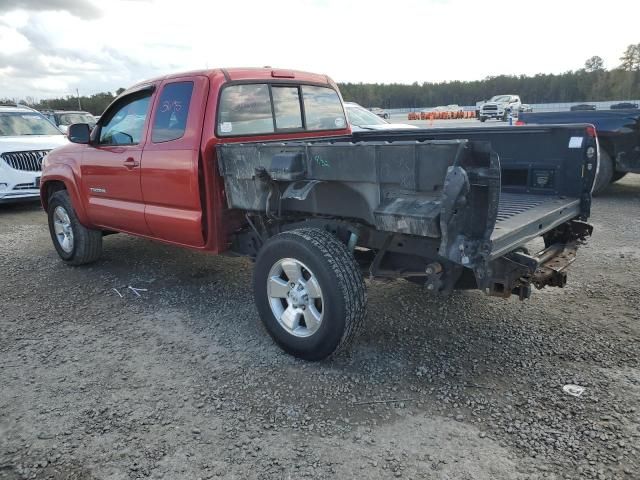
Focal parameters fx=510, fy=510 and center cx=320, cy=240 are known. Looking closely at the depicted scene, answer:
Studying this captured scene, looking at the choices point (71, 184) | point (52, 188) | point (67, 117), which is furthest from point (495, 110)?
point (71, 184)

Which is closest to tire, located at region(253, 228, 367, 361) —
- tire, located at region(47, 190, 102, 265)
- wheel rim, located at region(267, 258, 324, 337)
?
wheel rim, located at region(267, 258, 324, 337)

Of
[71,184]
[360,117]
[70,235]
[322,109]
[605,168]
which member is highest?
[322,109]

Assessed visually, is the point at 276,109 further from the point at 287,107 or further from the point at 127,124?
the point at 127,124

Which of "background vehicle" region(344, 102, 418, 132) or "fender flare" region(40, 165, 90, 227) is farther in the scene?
"background vehicle" region(344, 102, 418, 132)

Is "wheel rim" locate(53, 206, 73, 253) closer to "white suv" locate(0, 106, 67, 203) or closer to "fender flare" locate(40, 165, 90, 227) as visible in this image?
"fender flare" locate(40, 165, 90, 227)

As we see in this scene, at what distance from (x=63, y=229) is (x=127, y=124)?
6.19ft

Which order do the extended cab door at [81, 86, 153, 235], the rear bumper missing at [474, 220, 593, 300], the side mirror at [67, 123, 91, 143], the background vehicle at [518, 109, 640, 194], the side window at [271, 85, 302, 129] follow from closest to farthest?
1. the rear bumper missing at [474, 220, 593, 300]
2. the side window at [271, 85, 302, 129]
3. the extended cab door at [81, 86, 153, 235]
4. the side mirror at [67, 123, 91, 143]
5. the background vehicle at [518, 109, 640, 194]

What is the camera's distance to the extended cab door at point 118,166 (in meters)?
4.60

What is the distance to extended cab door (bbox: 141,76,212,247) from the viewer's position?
395 cm

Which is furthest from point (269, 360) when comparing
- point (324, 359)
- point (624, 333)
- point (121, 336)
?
point (624, 333)

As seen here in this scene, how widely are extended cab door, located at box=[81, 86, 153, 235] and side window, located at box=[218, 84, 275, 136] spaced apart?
0.91 m

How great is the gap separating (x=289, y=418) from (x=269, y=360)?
0.70 metres

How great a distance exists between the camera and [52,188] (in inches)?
240

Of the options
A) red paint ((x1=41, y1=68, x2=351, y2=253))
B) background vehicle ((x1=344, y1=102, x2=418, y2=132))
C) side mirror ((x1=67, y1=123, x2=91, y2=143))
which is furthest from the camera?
background vehicle ((x1=344, y1=102, x2=418, y2=132))
